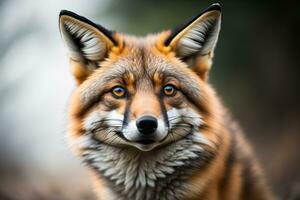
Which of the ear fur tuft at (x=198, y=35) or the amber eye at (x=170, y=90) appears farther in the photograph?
the ear fur tuft at (x=198, y=35)

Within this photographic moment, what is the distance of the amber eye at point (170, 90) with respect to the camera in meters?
5.79

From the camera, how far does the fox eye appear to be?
18.9 feet

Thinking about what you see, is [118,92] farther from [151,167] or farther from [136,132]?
[151,167]

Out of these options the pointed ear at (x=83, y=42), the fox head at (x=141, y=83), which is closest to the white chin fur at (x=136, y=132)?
the fox head at (x=141, y=83)

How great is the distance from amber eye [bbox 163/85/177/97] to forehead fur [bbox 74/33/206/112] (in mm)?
138

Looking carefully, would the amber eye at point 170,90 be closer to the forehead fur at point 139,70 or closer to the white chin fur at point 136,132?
the forehead fur at point 139,70

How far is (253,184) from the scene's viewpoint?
6.77 metres

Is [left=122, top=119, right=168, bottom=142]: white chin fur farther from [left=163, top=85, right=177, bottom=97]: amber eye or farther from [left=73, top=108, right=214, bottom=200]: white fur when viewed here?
[left=163, top=85, right=177, bottom=97]: amber eye

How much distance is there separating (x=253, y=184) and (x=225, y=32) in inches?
350

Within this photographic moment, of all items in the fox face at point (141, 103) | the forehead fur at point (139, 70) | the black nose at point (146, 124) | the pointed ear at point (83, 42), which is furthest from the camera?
the pointed ear at point (83, 42)

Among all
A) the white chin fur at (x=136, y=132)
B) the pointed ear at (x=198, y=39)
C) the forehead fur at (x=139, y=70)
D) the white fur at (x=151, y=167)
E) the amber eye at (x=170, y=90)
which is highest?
the pointed ear at (x=198, y=39)

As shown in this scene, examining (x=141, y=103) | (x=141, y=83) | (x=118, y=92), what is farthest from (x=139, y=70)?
(x=141, y=103)

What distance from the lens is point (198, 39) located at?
20.3 feet

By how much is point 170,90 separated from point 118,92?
63cm
